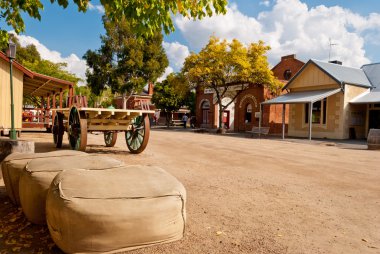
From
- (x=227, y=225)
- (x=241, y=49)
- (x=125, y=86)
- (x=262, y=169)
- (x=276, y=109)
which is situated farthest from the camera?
(x=125, y=86)

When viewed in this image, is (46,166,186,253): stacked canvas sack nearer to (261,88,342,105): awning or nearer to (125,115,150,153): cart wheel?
(125,115,150,153): cart wheel

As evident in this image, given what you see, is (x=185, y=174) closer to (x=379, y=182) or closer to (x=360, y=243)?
(x=360, y=243)

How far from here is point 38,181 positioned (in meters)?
2.82

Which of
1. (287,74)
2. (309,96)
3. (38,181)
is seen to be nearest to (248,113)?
(309,96)

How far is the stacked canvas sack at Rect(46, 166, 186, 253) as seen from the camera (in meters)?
2.26

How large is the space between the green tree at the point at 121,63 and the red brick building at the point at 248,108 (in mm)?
6552

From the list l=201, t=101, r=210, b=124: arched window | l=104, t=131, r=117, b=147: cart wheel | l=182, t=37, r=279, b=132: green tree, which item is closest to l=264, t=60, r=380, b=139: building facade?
l=182, t=37, r=279, b=132: green tree

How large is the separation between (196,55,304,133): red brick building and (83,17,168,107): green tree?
6552 millimetres

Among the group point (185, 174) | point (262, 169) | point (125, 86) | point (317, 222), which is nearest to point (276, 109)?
point (125, 86)

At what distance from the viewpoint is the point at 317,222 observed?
3.42 metres

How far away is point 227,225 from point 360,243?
1.33 metres

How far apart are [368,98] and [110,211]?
20.2m

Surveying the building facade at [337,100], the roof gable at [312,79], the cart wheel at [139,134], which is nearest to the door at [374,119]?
the building facade at [337,100]

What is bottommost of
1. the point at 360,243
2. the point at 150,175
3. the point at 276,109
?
the point at 360,243
